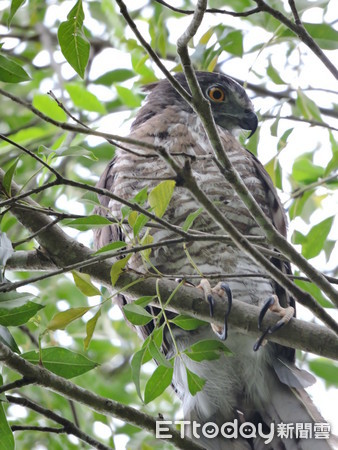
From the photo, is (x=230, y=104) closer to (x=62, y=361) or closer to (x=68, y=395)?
(x=62, y=361)

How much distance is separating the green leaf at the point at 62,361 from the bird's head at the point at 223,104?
2195 mm

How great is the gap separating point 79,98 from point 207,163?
92cm

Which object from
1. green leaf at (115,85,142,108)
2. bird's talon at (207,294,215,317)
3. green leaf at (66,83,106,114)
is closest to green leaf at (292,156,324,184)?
green leaf at (115,85,142,108)

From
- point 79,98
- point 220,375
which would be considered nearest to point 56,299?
point 79,98

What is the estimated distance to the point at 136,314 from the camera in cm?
213

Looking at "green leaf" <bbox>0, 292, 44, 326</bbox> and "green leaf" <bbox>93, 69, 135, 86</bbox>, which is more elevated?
"green leaf" <bbox>93, 69, 135, 86</bbox>

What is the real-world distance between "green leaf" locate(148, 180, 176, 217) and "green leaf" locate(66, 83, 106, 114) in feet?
6.52

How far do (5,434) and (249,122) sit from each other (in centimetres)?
262

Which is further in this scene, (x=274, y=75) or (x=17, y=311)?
(x=274, y=75)

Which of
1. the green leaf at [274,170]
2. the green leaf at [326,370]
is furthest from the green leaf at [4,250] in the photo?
the green leaf at [326,370]

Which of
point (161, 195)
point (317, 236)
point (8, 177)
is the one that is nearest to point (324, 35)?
point (317, 236)

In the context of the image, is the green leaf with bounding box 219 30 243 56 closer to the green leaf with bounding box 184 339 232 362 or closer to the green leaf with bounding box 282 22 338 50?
the green leaf with bounding box 282 22 338 50

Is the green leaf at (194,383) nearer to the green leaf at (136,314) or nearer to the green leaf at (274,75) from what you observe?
the green leaf at (136,314)

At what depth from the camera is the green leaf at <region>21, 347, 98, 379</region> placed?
210 cm
